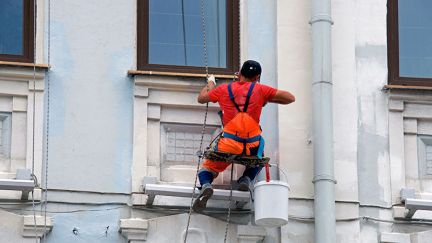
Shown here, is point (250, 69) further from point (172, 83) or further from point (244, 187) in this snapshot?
point (244, 187)

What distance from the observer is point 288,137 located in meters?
15.7

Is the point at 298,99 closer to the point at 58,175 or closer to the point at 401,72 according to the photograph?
the point at 401,72

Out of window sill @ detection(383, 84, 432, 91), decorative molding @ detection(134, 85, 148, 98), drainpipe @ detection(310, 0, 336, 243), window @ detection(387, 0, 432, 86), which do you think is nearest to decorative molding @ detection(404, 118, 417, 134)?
window sill @ detection(383, 84, 432, 91)

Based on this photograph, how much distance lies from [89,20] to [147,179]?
5.63ft

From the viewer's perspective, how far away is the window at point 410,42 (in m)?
16.2

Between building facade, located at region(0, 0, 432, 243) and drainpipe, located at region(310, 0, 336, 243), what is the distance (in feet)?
0.36

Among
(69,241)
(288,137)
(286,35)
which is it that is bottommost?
(69,241)

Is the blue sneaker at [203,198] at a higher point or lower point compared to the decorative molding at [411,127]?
lower

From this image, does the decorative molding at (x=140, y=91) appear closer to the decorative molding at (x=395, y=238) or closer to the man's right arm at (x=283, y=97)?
the man's right arm at (x=283, y=97)

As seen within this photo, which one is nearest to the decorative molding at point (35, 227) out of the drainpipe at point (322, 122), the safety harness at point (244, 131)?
the safety harness at point (244, 131)

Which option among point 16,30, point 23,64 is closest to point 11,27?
point 16,30

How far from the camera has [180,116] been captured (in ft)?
51.7

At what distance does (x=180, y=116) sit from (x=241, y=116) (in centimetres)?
84

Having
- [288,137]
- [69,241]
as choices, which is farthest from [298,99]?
[69,241]
